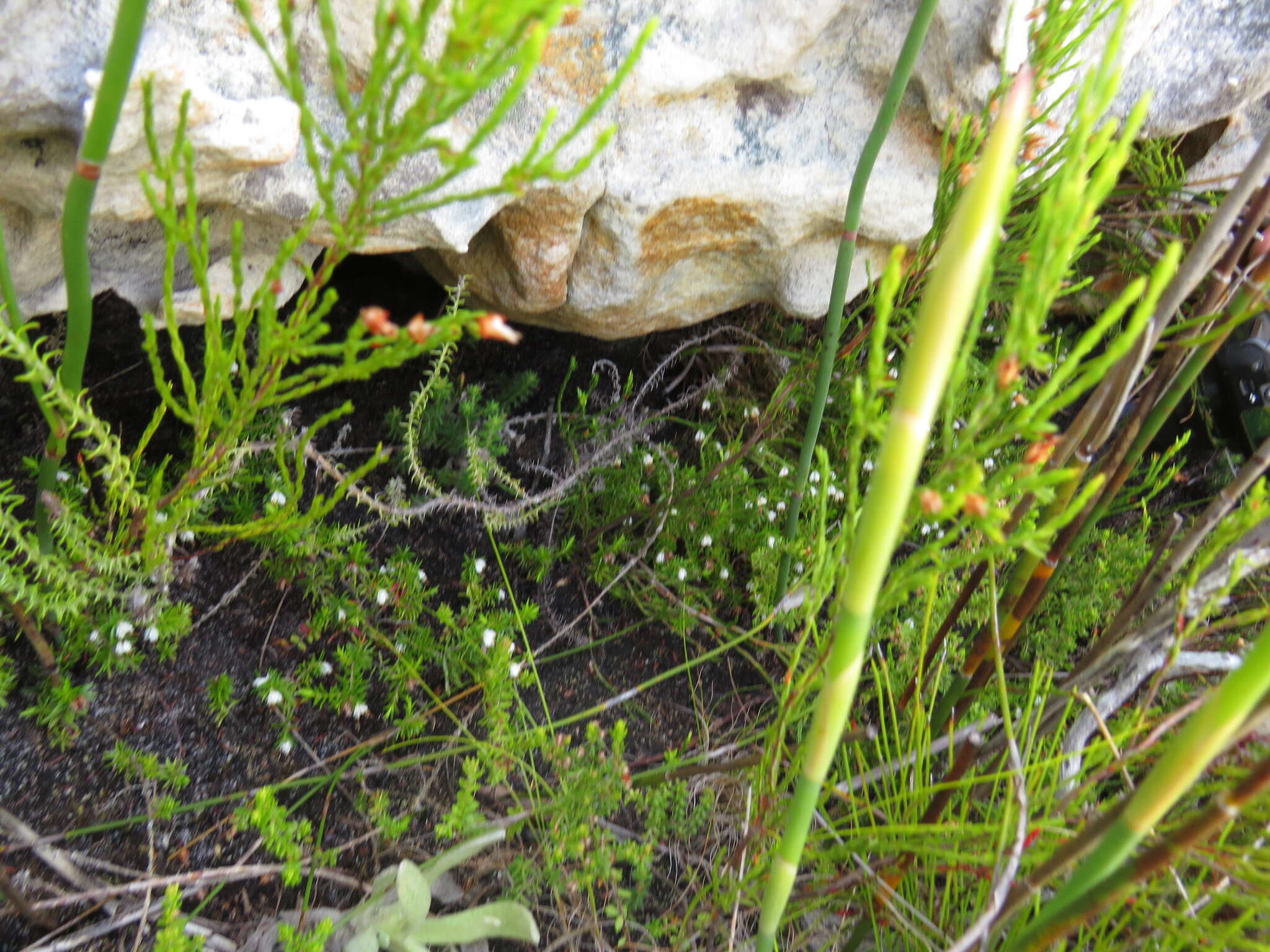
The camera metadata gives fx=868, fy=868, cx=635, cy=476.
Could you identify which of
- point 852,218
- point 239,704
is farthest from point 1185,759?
point 239,704

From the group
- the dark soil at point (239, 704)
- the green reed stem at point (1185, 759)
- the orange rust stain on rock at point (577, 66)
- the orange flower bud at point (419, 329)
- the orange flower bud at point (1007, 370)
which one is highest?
the orange rust stain on rock at point (577, 66)

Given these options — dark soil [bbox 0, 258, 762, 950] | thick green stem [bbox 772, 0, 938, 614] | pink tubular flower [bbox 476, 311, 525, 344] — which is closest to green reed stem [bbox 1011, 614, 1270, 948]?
pink tubular flower [bbox 476, 311, 525, 344]

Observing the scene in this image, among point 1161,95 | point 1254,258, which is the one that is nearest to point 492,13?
point 1254,258

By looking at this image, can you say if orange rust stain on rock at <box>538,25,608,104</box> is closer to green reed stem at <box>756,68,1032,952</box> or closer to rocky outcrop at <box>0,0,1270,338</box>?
rocky outcrop at <box>0,0,1270,338</box>

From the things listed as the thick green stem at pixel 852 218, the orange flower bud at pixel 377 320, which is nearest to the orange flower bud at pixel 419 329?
the orange flower bud at pixel 377 320

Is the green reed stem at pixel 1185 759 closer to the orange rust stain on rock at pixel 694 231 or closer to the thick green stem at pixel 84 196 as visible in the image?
the thick green stem at pixel 84 196

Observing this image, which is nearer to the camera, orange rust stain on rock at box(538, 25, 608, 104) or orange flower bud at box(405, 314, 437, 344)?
orange flower bud at box(405, 314, 437, 344)

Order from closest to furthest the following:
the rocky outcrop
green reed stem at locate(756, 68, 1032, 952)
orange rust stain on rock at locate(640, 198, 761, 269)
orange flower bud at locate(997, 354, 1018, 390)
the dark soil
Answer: green reed stem at locate(756, 68, 1032, 952) → orange flower bud at locate(997, 354, 1018, 390) → the rocky outcrop → the dark soil → orange rust stain on rock at locate(640, 198, 761, 269)
